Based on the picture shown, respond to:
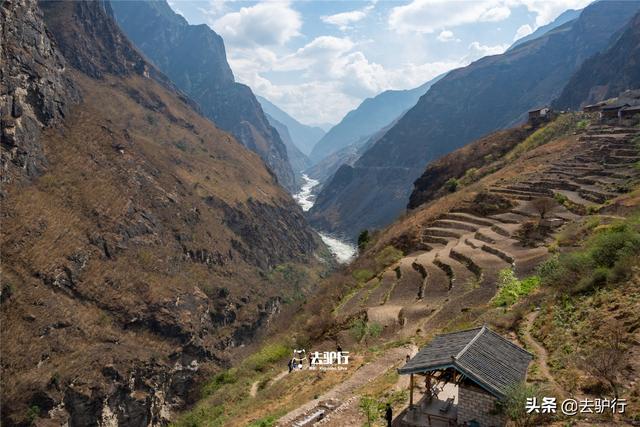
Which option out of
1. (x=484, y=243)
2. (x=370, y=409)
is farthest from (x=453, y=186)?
(x=370, y=409)

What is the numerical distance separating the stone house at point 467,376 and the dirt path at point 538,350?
1451 millimetres

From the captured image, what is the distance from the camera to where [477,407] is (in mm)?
12953

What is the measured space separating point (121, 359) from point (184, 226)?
3928cm

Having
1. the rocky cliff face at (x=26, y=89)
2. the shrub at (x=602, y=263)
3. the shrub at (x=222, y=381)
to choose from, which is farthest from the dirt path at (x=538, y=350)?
the rocky cliff face at (x=26, y=89)

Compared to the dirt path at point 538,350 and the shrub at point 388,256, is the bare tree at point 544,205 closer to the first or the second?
Answer: the shrub at point 388,256

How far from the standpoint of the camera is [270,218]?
142875 millimetres

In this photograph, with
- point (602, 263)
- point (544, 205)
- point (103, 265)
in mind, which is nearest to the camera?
point (602, 263)

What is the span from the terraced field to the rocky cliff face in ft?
183

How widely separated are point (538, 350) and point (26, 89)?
81.5m

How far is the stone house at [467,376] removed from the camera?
1277cm

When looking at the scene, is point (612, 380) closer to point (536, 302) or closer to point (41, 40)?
point (536, 302)

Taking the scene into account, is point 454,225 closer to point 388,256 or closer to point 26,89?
point 388,256

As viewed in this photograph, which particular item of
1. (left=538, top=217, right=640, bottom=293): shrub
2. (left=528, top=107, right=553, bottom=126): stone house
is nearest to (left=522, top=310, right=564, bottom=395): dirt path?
(left=538, top=217, right=640, bottom=293): shrub

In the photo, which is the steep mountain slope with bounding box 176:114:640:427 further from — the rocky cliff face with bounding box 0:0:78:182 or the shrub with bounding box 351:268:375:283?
the rocky cliff face with bounding box 0:0:78:182
